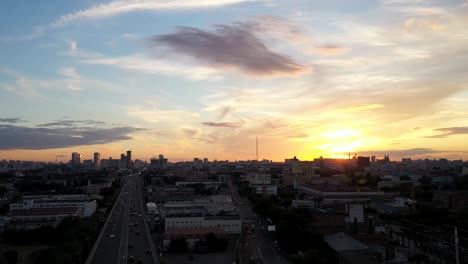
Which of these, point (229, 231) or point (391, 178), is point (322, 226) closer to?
point (229, 231)

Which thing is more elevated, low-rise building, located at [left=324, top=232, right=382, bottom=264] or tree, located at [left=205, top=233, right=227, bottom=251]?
low-rise building, located at [left=324, top=232, right=382, bottom=264]

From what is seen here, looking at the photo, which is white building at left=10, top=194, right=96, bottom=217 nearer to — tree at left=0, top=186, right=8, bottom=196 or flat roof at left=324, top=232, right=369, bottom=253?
tree at left=0, top=186, right=8, bottom=196

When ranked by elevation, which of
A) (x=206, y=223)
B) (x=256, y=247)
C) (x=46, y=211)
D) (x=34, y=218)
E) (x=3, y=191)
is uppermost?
(x=3, y=191)

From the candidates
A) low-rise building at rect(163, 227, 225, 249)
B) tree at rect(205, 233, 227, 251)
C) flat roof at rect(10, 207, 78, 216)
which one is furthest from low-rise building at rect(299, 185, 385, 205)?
flat roof at rect(10, 207, 78, 216)

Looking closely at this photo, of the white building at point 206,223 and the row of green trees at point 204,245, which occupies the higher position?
the white building at point 206,223

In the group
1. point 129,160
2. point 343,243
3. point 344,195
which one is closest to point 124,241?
point 343,243

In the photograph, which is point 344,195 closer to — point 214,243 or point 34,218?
point 214,243

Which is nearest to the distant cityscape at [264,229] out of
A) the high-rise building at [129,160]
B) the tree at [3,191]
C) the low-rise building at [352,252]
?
the low-rise building at [352,252]

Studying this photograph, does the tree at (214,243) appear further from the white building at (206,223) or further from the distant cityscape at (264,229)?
the white building at (206,223)
